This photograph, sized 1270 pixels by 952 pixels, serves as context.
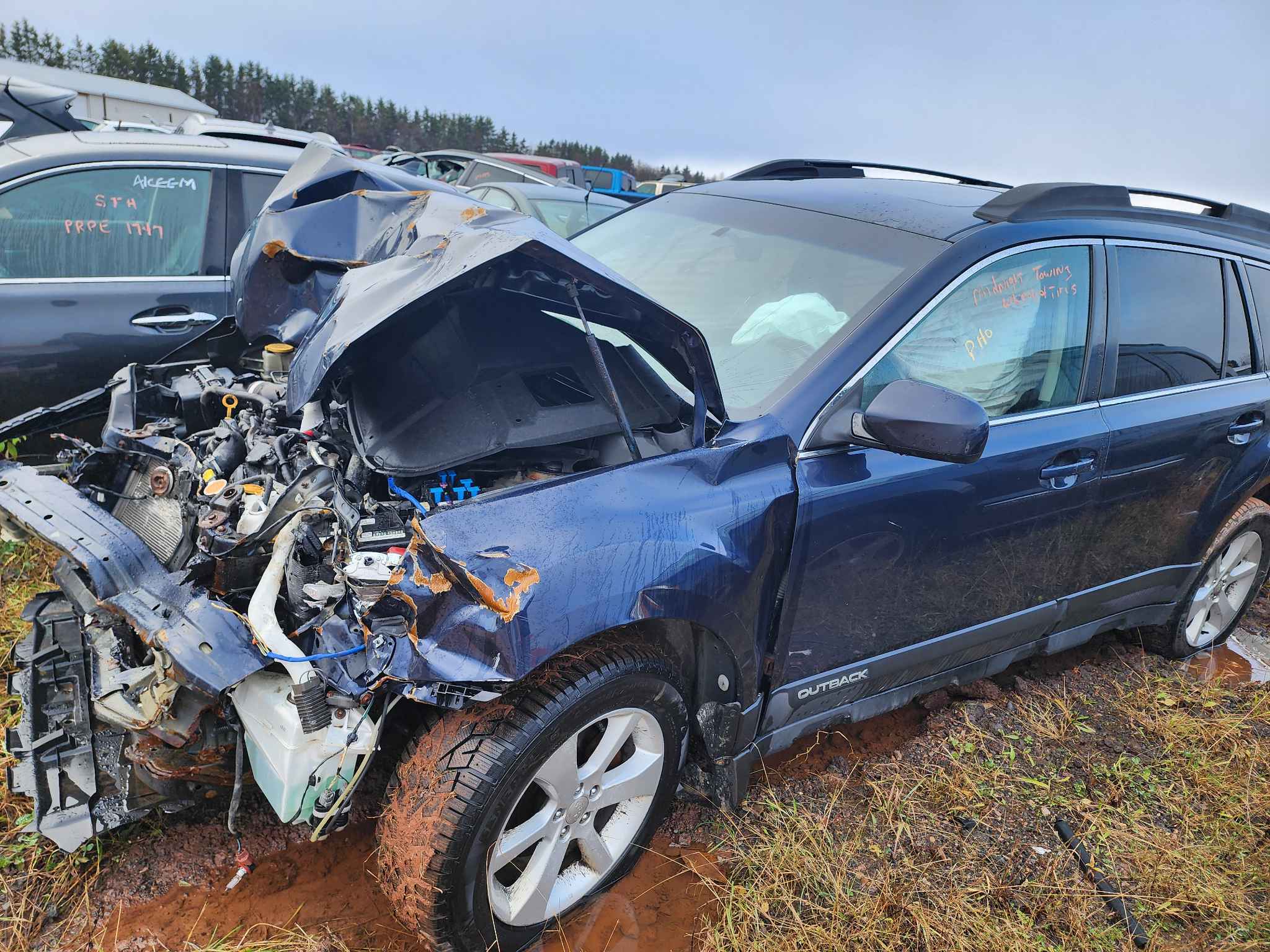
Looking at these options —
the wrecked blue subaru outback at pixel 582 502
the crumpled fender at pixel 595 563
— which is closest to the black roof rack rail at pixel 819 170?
the wrecked blue subaru outback at pixel 582 502

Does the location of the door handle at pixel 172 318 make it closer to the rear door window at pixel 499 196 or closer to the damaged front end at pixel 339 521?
the damaged front end at pixel 339 521

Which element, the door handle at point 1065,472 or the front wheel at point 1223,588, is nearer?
the door handle at point 1065,472

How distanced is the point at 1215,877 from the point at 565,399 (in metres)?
2.43

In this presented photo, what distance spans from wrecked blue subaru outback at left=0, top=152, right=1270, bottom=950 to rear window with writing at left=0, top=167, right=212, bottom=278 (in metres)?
1.20

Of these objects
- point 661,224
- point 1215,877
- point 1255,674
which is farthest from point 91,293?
point 1255,674

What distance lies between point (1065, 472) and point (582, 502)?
162 cm

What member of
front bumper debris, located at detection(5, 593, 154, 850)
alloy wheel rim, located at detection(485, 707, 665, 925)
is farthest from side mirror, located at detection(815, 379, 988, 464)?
front bumper debris, located at detection(5, 593, 154, 850)

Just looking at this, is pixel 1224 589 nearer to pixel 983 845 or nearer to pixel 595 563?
pixel 983 845

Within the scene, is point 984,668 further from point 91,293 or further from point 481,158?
point 481,158

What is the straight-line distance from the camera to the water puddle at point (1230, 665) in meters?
3.59

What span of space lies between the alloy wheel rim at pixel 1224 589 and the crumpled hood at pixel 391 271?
9.18 feet

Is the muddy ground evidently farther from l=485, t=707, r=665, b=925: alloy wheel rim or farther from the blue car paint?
the blue car paint

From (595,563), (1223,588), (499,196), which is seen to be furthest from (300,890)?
(499,196)

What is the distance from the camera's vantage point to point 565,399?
6.89 feet
